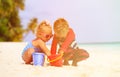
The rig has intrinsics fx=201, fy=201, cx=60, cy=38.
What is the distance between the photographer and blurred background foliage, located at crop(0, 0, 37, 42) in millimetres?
1342

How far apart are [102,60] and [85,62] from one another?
0.11 metres

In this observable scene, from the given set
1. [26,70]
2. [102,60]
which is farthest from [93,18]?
[26,70]

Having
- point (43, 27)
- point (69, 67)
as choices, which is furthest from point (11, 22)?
point (69, 67)

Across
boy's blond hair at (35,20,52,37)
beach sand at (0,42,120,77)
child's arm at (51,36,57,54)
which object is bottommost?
beach sand at (0,42,120,77)

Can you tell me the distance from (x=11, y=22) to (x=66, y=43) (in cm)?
40

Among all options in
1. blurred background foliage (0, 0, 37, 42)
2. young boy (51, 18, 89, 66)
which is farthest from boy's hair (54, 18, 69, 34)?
blurred background foliage (0, 0, 37, 42)

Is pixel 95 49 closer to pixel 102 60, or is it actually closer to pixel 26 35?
pixel 102 60

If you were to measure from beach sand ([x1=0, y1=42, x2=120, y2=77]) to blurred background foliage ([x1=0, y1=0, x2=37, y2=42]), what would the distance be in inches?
1.9

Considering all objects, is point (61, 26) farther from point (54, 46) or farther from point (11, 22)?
point (11, 22)

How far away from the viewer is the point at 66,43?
1.33m

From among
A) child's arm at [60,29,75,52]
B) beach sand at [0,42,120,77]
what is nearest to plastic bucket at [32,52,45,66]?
beach sand at [0,42,120,77]

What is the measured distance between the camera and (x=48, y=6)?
52.8 inches

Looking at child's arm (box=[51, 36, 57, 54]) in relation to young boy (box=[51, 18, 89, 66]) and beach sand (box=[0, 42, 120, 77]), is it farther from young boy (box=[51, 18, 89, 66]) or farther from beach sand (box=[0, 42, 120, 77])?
beach sand (box=[0, 42, 120, 77])

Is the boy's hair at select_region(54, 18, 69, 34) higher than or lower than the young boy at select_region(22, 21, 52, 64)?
higher
